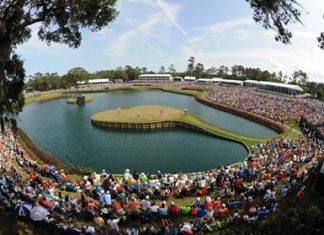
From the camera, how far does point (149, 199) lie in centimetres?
2273

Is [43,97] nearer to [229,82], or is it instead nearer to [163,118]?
[163,118]

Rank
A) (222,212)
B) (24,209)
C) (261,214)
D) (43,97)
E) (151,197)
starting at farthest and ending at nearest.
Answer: (43,97) → (151,197) → (222,212) → (261,214) → (24,209)

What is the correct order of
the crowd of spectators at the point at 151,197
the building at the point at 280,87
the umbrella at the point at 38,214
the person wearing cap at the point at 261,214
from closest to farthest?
the umbrella at the point at 38,214
the crowd of spectators at the point at 151,197
the person wearing cap at the point at 261,214
the building at the point at 280,87

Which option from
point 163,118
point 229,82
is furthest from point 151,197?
point 229,82

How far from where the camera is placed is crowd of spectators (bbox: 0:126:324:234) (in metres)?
18.3

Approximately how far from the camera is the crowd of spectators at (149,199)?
1828 centimetres

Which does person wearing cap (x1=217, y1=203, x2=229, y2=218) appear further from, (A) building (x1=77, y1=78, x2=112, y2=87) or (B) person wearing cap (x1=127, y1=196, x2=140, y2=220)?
(A) building (x1=77, y1=78, x2=112, y2=87)

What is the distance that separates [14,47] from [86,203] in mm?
10357

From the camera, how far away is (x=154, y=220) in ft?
63.8

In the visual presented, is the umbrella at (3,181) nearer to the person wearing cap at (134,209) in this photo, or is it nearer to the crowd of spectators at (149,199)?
the crowd of spectators at (149,199)

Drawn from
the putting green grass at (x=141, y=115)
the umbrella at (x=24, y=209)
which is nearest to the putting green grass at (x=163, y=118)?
the putting green grass at (x=141, y=115)

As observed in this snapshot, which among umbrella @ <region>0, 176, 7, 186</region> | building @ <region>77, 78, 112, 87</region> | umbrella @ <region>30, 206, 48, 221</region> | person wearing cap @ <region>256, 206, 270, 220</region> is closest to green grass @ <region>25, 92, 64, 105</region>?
building @ <region>77, 78, 112, 87</region>

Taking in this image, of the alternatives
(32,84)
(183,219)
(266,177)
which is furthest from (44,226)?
(32,84)

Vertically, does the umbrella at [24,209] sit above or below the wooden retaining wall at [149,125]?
above
